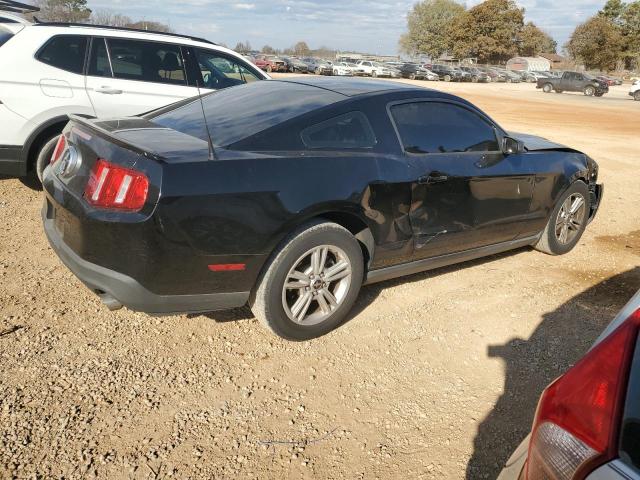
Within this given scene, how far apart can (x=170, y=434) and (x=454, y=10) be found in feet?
339

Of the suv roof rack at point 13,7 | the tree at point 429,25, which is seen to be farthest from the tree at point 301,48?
the suv roof rack at point 13,7

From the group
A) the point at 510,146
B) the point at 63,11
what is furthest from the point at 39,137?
the point at 63,11

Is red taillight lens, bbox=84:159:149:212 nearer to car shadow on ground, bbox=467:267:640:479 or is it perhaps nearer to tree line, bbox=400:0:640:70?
car shadow on ground, bbox=467:267:640:479

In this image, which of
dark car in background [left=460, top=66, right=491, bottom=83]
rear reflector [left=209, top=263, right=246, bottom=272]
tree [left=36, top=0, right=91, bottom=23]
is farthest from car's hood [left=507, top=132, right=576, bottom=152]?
dark car in background [left=460, top=66, right=491, bottom=83]

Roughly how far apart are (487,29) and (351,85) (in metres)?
85.9

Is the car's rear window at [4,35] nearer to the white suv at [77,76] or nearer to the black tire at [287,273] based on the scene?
the white suv at [77,76]

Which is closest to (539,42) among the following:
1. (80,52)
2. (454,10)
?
(454,10)

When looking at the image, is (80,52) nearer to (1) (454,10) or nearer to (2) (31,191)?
(2) (31,191)

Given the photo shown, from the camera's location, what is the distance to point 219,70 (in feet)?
22.2

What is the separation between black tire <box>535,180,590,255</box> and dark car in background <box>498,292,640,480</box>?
3.89 m

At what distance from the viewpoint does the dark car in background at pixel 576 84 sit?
39.4m

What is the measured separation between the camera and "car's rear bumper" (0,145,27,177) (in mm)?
5164

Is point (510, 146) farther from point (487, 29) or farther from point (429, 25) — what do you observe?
point (429, 25)

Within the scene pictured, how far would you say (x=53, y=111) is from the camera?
17.6 feet
